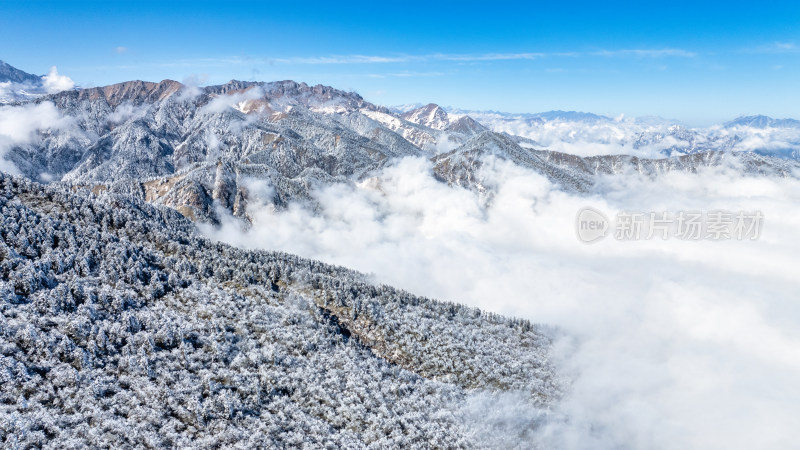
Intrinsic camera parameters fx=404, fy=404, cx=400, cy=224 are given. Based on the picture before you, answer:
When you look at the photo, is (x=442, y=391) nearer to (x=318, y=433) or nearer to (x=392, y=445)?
(x=392, y=445)

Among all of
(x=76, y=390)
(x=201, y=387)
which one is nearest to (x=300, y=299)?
(x=201, y=387)

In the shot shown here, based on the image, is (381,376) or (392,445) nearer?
(392,445)

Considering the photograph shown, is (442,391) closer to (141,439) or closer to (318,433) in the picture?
(318,433)

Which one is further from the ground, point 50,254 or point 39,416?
point 50,254

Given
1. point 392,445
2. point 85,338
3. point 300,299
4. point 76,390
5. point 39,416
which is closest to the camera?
point 39,416

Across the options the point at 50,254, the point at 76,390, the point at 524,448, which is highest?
the point at 50,254

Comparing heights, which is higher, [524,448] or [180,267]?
[180,267]

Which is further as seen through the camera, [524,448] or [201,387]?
[524,448]

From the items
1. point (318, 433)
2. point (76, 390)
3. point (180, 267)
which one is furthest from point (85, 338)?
point (318, 433)

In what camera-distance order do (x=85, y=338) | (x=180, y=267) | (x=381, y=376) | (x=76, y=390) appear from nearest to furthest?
1. (x=76, y=390)
2. (x=85, y=338)
3. (x=381, y=376)
4. (x=180, y=267)
